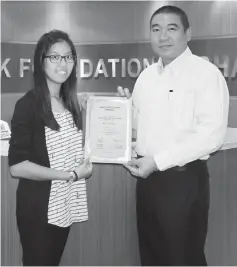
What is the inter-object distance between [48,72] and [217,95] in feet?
2.95

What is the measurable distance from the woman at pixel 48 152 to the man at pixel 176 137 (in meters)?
0.32

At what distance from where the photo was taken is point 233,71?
2.45 m

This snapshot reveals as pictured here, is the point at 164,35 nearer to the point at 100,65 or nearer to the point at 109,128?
the point at 100,65

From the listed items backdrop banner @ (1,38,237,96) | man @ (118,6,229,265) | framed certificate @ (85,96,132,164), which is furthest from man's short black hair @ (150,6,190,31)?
framed certificate @ (85,96,132,164)

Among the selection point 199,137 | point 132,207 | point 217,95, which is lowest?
point 132,207

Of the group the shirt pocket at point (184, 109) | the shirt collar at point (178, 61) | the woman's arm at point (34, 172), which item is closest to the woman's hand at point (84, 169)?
the woman's arm at point (34, 172)

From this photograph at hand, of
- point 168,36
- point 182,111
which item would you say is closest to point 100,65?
point 168,36

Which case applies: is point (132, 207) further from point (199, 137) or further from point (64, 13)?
Answer: point (64, 13)

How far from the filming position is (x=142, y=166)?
229 cm

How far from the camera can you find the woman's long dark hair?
2174mm

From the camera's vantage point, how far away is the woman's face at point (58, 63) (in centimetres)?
222

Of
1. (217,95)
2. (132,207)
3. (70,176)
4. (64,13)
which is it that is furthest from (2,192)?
(217,95)

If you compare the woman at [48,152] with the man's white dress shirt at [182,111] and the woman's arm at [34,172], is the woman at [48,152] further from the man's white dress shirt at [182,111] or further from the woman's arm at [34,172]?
the man's white dress shirt at [182,111]

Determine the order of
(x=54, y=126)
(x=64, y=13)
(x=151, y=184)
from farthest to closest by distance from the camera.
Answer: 1. (x=64, y=13)
2. (x=151, y=184)
3. (x=54, y=126)
